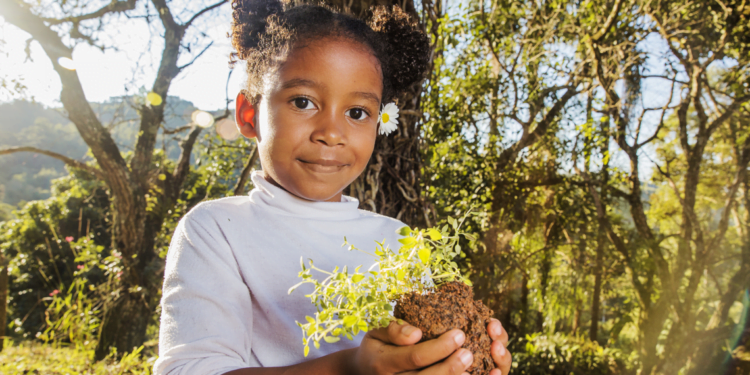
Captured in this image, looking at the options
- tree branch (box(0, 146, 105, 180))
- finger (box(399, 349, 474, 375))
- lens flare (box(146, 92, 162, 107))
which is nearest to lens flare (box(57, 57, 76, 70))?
lens flare (box(146, 92, 162, 107))

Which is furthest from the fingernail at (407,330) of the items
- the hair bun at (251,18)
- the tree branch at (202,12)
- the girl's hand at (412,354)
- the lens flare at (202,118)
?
the lens flare at (202,118)

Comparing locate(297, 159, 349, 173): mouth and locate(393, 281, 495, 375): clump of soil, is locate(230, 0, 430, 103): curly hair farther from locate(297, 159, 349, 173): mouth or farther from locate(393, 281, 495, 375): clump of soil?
locate(393, 281, 495, 375): clump of soil

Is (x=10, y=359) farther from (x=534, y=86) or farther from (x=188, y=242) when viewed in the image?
(x=534, y=86)

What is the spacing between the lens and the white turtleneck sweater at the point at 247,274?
83cm

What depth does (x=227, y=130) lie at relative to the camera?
5684 mm

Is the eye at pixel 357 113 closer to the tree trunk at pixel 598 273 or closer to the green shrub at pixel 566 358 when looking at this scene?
the tree trunk at pixel 598 273

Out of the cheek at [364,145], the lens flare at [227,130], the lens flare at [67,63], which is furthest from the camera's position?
the lens flare at [67,63]

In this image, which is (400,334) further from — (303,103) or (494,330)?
(303,103)

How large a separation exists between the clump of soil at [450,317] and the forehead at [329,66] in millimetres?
618

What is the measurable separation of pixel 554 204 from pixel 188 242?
3.63 metres

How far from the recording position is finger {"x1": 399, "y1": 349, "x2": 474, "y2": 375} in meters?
0.66

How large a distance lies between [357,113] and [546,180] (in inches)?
117

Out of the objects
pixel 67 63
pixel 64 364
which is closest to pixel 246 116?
pixel 64 364

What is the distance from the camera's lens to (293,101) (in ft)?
3.42
